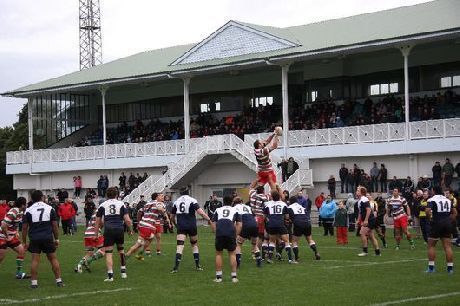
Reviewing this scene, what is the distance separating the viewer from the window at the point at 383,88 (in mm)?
46875

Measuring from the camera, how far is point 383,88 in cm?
4725

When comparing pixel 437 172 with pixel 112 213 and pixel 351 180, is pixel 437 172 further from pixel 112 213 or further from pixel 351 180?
pixel 112 213

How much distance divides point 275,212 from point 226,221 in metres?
3.82

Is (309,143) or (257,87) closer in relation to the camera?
(309,143)

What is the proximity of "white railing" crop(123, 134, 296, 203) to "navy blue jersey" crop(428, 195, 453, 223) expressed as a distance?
89.3ft

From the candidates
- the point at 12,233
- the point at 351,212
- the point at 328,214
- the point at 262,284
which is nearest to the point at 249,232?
the point at 262,284

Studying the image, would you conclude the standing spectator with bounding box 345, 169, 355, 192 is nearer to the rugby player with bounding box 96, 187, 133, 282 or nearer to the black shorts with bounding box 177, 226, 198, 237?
the black shorts with bounding box 177, 226, 198, 237

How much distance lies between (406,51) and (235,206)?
2305 cm

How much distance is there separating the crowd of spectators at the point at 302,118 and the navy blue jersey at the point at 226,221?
2394 cm

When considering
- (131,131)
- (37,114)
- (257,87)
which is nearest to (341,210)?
(257,87)

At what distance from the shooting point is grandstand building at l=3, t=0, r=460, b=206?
41531 mm

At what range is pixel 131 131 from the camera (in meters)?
57.8

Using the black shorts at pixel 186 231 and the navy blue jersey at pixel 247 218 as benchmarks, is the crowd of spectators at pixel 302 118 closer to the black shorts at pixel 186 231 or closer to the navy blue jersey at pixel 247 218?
the navy blue jersey at pixel 247 218

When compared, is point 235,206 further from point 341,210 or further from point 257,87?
point 257,87
